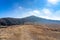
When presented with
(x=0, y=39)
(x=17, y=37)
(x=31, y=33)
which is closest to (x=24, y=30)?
(x=31, y=33)

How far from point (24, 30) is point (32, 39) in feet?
21.6

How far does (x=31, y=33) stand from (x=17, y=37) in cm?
420

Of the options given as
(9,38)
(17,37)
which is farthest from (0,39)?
(17,37)

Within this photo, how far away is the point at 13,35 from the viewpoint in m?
30.7

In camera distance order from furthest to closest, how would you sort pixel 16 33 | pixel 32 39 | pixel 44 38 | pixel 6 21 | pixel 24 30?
pixel 6 21, pixel 24 30, pixel 16 33, pixel 44 38, pixel 32 39

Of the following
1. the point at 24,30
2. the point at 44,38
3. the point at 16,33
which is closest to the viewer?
the point at 44,38

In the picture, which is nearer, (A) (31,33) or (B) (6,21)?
(A) (31,33)

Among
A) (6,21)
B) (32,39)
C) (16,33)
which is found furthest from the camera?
(6,21)

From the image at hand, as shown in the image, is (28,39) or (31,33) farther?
(31,33)

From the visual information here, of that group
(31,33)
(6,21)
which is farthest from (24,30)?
(6,21)

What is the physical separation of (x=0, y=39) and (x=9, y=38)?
1.99 metres

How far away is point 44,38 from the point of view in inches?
1180

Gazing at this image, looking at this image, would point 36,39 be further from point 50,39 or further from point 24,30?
point 24,30

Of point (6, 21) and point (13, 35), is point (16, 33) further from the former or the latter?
point (6, 21)
